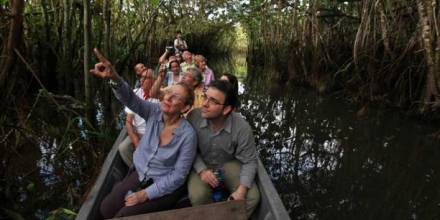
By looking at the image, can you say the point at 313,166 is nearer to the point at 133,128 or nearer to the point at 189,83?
the point at 189,83

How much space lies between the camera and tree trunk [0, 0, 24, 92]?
2691 mm

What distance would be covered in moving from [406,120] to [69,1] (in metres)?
6.83

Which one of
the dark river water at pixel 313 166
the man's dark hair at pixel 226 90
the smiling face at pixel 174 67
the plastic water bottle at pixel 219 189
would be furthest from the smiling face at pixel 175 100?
the smiling face at pixel 174 67

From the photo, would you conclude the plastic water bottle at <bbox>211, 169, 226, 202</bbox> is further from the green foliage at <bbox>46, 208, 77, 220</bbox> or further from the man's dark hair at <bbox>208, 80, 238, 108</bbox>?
the green foliage at <bbox>46, 208, 77, 220</bbox>

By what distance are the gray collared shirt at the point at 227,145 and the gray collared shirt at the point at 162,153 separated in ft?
0.50

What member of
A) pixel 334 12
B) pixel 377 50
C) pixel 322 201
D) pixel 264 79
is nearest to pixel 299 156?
pixel 322 201

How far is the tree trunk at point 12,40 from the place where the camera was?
8.83 feet

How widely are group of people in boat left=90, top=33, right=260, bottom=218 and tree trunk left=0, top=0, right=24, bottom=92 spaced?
670 millimetres

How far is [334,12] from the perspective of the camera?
1119 cm

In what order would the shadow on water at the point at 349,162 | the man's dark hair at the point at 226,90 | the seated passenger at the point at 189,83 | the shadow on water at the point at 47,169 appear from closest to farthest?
the man's dark hair at the point at 226,90
the shadow on water at the point at 47,169
the seated passenger at the point at 189,83
the shadow on water at the point at 349,162

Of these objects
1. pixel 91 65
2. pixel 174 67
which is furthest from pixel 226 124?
pixel 174 67

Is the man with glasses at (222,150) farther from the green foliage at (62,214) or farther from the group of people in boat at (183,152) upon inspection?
the green foliage at (62,214)

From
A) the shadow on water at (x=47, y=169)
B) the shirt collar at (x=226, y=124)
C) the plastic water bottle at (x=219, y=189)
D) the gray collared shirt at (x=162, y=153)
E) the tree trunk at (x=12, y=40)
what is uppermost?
the tree trunk at (x=12, y=40)

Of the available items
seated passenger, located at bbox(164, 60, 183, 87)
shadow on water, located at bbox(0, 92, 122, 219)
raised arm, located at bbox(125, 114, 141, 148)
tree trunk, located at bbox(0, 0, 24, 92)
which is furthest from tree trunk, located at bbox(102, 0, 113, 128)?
tree trunk, located at bbox(0, 0, 24, 92)
